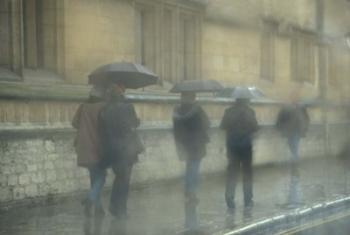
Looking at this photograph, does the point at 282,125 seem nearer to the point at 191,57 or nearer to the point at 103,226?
the point at 191,57

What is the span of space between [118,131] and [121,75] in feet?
3.00

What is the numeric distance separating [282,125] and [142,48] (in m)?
2.49

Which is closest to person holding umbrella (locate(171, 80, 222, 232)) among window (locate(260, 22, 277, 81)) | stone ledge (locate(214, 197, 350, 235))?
stone ledge (locate(214, 197, 350, 235))

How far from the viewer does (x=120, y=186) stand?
7719 millimetres

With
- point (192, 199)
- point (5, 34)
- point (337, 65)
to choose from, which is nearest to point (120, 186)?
point (192, 199)

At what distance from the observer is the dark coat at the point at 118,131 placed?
24.8 feet

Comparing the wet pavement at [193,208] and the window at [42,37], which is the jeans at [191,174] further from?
the window at [42,37]

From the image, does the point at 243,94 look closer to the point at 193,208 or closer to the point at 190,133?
the point at 190,133

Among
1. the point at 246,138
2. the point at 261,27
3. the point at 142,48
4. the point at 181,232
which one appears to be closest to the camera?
the point at 181,232

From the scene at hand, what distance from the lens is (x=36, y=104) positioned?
9.38 metres

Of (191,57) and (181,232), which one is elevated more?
(191,57)

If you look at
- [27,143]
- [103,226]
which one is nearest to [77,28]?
[27,143]

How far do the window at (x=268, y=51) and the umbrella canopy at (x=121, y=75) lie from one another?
9.79ft

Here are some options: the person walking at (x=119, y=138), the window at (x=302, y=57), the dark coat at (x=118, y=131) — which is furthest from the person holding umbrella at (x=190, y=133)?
the window at (x=302, y=57)
